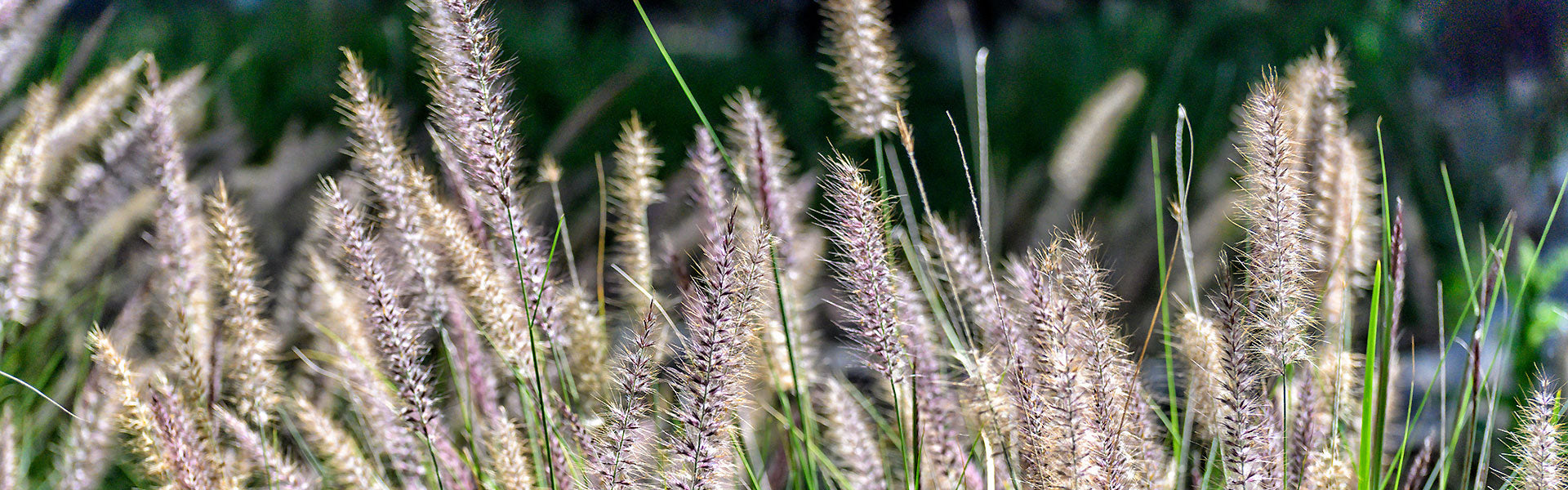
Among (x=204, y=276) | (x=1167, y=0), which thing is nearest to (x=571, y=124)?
(x=204, y=276)

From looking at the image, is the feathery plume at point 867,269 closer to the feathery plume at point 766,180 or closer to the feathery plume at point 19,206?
the feathery plume at point 766,180

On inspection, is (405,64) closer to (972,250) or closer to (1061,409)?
(972,250)

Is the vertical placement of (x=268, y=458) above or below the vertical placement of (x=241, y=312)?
below

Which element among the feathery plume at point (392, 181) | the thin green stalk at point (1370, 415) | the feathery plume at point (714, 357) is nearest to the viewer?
the feathery plume at point (714, 357)

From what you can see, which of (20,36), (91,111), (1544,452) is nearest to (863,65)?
(1544,452)

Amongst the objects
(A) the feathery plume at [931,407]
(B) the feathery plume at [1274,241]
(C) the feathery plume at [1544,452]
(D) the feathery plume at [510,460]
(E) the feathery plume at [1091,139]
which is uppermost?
(E) the feathery plume at [1091,139]

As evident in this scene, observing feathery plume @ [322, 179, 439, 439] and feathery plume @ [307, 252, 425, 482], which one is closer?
feathery plume @ [322, 179, 439, 439]

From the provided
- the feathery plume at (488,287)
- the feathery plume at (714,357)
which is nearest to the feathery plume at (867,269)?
the feathery plume at (714,357)

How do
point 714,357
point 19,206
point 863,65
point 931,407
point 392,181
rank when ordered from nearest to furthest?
point 714,357 < point 392,181 < point 931,407 < point 863,65 < point 19,206

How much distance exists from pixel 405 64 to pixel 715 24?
1.32 metres

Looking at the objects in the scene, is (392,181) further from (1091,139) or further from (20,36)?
(1091,139)

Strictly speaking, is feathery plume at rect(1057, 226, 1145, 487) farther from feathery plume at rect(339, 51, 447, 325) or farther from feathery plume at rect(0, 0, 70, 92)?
feathery plume at rect(0, 0, 70, 92)

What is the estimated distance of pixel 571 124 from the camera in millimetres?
1582

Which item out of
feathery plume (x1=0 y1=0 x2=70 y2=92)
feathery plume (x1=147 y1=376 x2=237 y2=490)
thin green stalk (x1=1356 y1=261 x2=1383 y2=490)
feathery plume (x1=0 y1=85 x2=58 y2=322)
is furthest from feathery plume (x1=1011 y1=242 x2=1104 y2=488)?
feathery plume (x1=0 y1=0 x2=70 y2=92)
